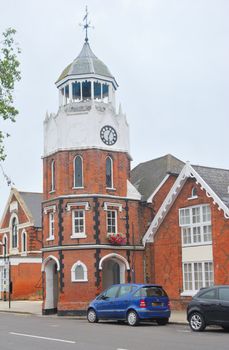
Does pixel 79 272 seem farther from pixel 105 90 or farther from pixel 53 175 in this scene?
pixel 105 90

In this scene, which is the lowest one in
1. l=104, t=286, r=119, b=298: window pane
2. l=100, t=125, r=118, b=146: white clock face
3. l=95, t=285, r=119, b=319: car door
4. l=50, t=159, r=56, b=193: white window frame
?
l=95, t=285, r=119, b=319: car door

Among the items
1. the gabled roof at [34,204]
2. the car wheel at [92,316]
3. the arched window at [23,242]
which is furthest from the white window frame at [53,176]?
the arched window at [23,242]

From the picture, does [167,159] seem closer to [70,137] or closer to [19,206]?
[70,137]

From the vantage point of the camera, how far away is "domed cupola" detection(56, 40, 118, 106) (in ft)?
117

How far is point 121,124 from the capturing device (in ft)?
117

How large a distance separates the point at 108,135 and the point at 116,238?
20.1 ft

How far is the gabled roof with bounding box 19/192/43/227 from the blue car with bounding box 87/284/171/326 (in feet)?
94.9

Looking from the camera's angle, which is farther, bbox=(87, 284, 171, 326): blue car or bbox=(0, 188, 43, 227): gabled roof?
bbox=(0, 188, 43, 227): gabled roof

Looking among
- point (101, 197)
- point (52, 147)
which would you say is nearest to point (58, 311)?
point (101, 197)

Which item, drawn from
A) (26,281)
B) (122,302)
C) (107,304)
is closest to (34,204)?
(26,281)

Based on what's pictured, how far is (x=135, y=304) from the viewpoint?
893 inches

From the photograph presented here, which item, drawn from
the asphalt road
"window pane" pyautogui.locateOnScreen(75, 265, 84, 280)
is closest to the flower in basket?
"window pane" pyautogui.locateOnScreen(75, 265, 84, 280)

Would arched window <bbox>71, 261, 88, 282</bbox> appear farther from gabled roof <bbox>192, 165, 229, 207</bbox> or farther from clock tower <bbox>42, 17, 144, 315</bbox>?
gabled roof <bbox>192, 165, 229, 207</bbox>

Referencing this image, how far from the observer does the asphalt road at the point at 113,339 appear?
1525 centimetres
